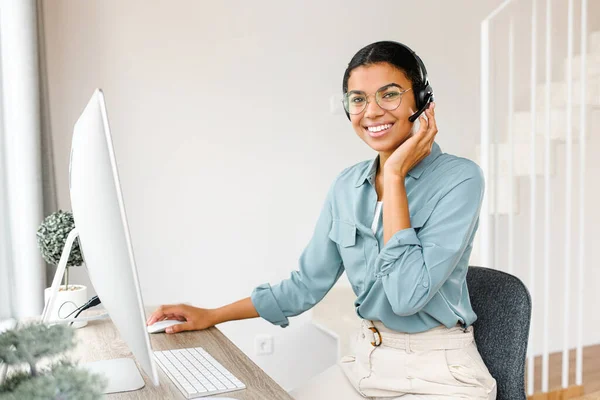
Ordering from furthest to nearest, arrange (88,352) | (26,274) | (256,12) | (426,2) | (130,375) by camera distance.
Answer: (426,2) < (256,12) < (26,274) < (88,352) < (130,375)

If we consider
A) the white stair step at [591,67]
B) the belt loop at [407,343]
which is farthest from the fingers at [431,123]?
the white stair step at [591,67]

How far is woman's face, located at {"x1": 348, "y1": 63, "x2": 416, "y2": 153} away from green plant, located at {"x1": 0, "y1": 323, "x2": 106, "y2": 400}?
3.13ft

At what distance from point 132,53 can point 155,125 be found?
356 mm

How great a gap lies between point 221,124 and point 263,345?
118 centimetres

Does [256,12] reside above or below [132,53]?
above

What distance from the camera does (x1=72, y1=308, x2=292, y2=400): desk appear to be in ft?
3.33

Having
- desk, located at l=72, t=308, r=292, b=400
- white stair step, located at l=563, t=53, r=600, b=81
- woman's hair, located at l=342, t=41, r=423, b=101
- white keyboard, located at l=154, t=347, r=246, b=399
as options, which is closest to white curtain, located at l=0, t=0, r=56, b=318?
desk, located at l=72, t=308, r=292, b=400

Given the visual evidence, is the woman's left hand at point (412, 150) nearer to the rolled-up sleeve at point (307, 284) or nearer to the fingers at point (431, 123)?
the fingers at point (431, 123)

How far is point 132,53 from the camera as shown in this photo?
2.93 m

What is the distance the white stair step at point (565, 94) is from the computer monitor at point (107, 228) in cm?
261

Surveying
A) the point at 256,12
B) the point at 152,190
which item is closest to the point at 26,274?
the point at 152,190

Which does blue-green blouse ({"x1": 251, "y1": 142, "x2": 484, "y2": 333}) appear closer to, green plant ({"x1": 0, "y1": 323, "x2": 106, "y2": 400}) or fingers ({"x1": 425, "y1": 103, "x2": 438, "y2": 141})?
fingers ({"x1": 425, "y1": 103, "x2": 438, "y2": 141})

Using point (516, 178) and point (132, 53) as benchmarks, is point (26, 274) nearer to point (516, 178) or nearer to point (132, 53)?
point (132, 53)

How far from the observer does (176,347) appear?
52.0 inches
